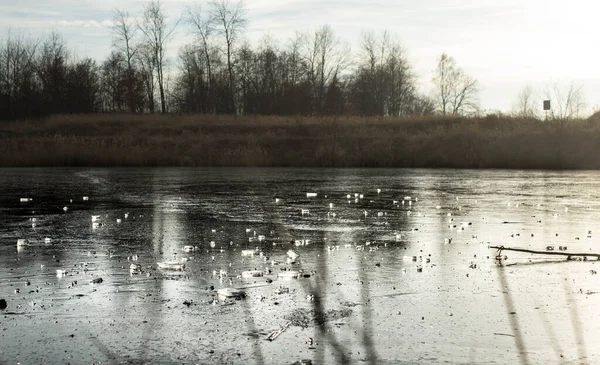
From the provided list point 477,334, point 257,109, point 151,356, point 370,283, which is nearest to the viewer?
point 151,356

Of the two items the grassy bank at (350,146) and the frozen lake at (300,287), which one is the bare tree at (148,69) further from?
the frozen lake at (300,287)

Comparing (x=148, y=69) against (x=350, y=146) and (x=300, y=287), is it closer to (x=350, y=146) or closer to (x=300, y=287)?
(x=350, y=146)

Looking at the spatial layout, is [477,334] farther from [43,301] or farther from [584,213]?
[584,213]

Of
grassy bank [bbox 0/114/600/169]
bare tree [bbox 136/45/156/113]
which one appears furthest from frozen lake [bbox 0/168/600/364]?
bare tree [bbox 136/45/156/113]

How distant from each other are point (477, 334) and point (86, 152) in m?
39.7

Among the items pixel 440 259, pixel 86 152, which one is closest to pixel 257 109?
pixel 86 152

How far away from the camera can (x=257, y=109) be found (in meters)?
81.2

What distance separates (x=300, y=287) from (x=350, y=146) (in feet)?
121

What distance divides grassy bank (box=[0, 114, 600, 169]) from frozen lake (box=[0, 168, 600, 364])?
24.9 meters

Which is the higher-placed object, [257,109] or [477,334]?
[257,109]

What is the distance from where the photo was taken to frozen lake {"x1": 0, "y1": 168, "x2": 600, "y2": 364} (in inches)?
206

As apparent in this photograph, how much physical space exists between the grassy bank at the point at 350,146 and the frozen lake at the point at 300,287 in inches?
982

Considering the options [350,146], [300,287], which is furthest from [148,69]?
[300,287]

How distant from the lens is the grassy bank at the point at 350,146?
4012 centimetres
